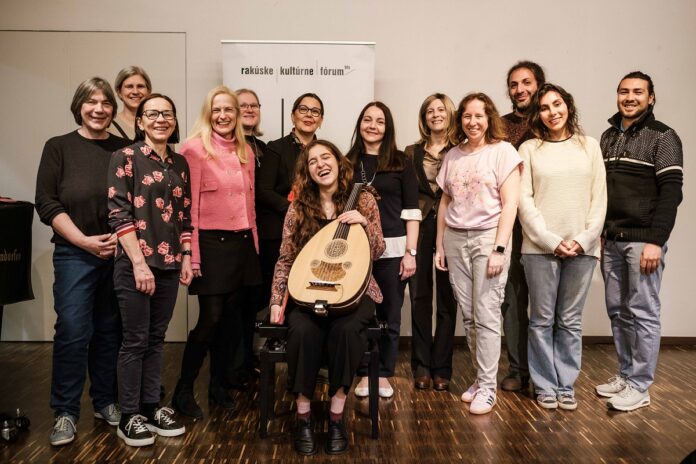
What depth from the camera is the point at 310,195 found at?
288cm

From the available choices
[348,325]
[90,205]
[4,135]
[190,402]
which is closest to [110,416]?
[190,402]

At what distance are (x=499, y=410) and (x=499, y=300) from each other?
57 centimetres

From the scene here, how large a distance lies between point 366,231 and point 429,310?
85 centimetres


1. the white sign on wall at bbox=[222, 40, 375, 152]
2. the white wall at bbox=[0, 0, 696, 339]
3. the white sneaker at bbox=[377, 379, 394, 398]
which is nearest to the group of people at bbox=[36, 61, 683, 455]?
the white sneaker at bbox=[377, 379, 394, 398]

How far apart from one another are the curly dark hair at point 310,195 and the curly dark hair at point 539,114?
1018mm

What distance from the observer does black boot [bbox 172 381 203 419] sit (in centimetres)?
297

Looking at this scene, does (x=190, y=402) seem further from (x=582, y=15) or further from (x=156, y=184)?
(x=582, y=15)

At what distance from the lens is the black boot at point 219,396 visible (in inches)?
123

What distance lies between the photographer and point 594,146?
120 inches

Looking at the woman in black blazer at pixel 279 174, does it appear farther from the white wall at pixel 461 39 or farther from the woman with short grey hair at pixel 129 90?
the white wall at pixel 461 39

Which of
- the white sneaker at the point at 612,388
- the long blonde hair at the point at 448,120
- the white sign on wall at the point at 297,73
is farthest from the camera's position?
the white sign on wall at the point at 297,73

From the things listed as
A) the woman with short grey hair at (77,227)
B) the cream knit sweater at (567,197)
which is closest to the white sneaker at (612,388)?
the cream knit sweater at (567,197)

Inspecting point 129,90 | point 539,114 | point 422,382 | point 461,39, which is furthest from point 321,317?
point 461,39

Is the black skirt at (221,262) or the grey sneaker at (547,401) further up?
the black skirt at (221,262)
